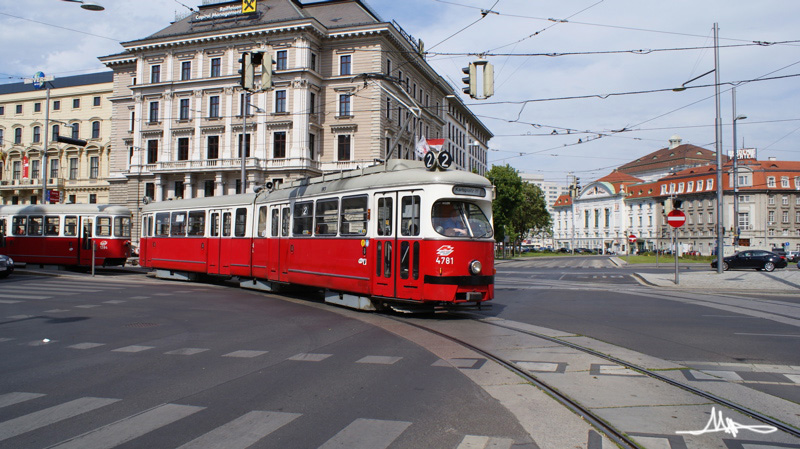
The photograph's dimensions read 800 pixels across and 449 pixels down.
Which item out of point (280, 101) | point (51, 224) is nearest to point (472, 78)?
point (51, 224)

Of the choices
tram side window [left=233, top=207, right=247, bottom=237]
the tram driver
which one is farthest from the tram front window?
tram side window [left=233, top=207, right=247, bottom=237]

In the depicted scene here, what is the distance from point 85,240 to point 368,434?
2662 cm

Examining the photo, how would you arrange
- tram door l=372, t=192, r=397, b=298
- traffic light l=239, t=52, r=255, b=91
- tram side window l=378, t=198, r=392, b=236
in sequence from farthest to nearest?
traffic light l=239, t=52, r=255, b=91 → tram side window l=378, t=198, r=392, b=236 → tram door l=372, t=192, r=397, b=298

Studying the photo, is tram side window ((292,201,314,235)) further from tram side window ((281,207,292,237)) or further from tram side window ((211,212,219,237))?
tram side window ((211,212,219,237))

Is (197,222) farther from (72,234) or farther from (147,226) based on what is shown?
(72,234)

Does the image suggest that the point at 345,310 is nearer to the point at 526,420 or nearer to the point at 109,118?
the point at 526,420

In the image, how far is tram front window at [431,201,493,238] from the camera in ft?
37.6

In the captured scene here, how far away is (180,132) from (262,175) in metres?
10.3

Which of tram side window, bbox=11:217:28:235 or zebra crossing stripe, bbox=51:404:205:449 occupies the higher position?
tram side window, bbox=11:217:28:235

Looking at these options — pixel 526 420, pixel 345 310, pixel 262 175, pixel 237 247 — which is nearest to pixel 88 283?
pixel 237 247

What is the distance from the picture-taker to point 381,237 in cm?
1231

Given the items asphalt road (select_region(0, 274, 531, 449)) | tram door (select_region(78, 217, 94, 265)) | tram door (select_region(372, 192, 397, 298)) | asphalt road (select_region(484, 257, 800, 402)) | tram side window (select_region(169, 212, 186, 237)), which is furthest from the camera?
tram door (select_region(78, 217, 94, 265))

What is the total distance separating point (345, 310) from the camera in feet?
44.8

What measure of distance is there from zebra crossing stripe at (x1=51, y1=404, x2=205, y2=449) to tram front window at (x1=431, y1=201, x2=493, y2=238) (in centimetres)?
677
